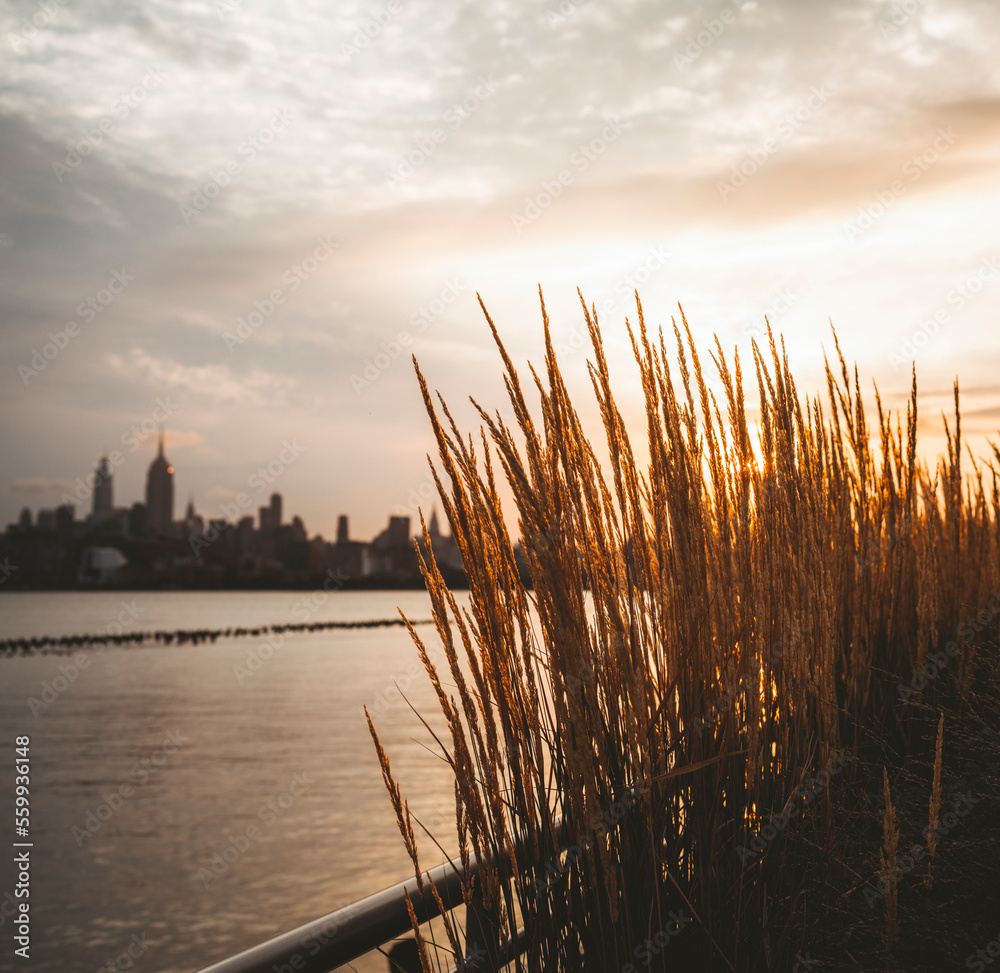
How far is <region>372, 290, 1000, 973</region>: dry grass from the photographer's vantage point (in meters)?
1.20

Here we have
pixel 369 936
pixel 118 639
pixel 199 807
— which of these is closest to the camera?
pixel 369 936

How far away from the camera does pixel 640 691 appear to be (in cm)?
125

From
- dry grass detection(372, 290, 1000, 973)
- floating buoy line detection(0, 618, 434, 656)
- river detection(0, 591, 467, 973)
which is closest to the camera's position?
dry grass detection(372, 290, 1000, 973)

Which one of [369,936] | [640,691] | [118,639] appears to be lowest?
[118,639]

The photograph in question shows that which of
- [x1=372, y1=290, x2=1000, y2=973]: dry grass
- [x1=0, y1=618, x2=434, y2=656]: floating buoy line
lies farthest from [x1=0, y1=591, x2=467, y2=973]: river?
[x1=0, y1=618, x2=434, y2=656]: floating buoy line

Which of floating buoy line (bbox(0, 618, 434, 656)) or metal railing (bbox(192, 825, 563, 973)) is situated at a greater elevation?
metal railing (bbox(192, 825, 563, 973))

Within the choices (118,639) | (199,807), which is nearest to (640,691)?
(199,807)

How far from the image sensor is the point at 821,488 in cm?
219

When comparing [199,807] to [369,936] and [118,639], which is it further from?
[118,639]

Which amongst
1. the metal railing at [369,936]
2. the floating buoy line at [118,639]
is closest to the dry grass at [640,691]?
the metal railing at [369,936]

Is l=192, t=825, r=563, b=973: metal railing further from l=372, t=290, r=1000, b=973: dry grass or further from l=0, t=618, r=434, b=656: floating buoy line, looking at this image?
l=0, t=618, r=434, b=656: floating buoy line

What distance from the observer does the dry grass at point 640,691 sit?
1202 mm

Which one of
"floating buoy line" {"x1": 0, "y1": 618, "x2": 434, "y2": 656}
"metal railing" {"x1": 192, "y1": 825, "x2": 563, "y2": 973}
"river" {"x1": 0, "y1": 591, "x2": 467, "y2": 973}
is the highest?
"metal railing" {"x1": 192, "y1": 825, "x2": 563, "y2": 973}

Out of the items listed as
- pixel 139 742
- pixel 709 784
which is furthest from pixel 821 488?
pixel 139 742
